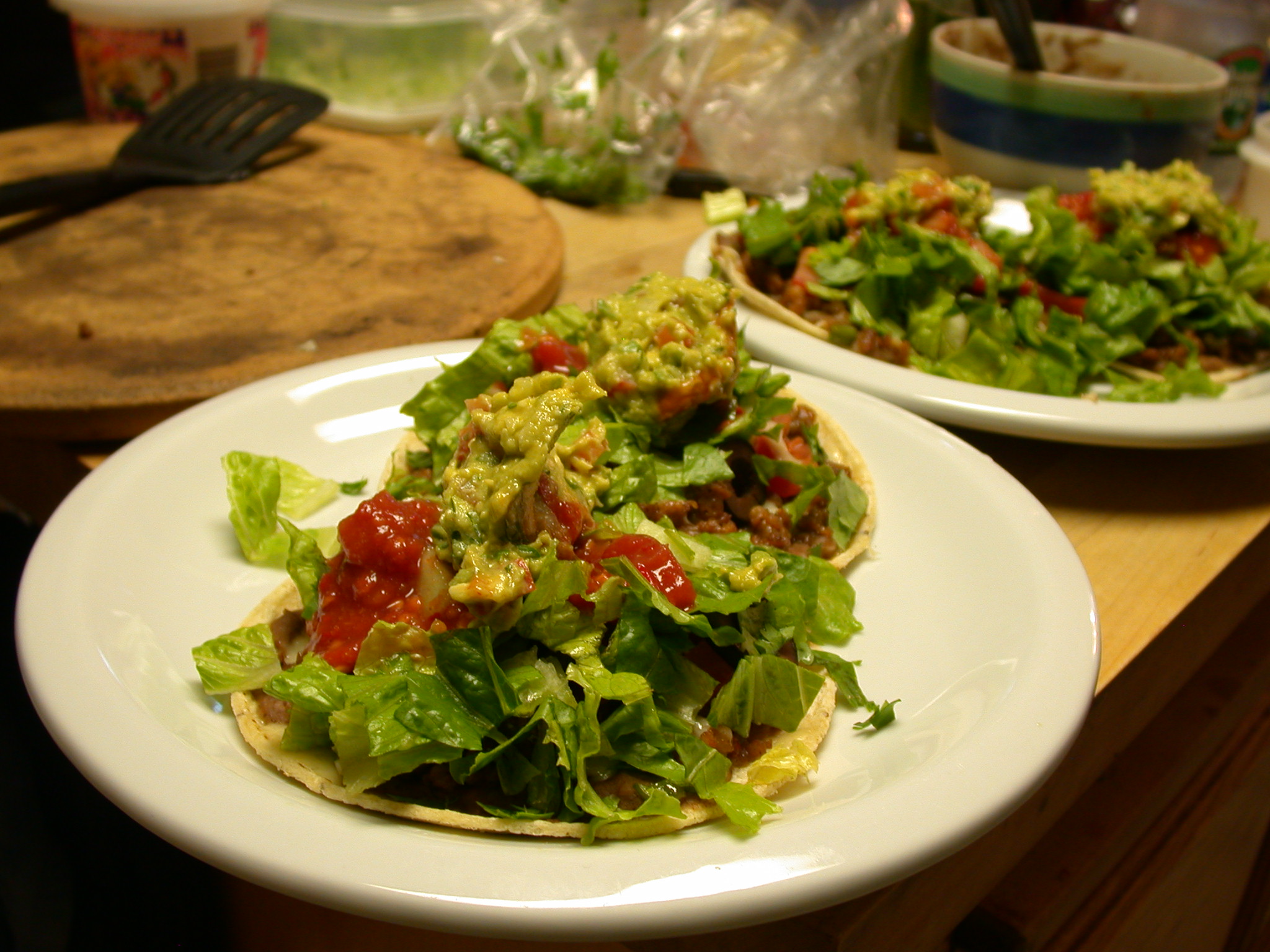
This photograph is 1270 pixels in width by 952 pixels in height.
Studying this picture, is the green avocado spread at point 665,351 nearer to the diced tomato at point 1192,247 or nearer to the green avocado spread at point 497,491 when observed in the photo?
the green avocado spread at point 497,491

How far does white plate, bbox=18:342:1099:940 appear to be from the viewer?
40.9 inches

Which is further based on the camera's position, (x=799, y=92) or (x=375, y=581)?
(x=799, y=92)

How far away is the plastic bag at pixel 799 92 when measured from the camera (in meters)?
3.92

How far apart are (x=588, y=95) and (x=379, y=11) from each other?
3.30 ft

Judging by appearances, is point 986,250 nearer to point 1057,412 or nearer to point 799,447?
point 1057,412

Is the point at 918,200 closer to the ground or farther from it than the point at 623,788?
farther from it

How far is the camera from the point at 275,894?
181cm

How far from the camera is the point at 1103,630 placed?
5.80 ft

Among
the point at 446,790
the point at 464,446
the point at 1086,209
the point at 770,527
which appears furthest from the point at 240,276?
the point at 1086,209

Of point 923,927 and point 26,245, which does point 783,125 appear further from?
point 923,927

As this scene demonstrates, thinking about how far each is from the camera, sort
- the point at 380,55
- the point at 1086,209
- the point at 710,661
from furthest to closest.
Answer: the point at 380,55, the point at 1086,209, the point at 710,661

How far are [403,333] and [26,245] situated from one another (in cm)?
126

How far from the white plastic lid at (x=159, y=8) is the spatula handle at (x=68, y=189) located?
82 cm

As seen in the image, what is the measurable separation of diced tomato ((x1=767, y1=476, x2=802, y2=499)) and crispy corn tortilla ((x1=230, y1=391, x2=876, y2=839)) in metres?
0.50
